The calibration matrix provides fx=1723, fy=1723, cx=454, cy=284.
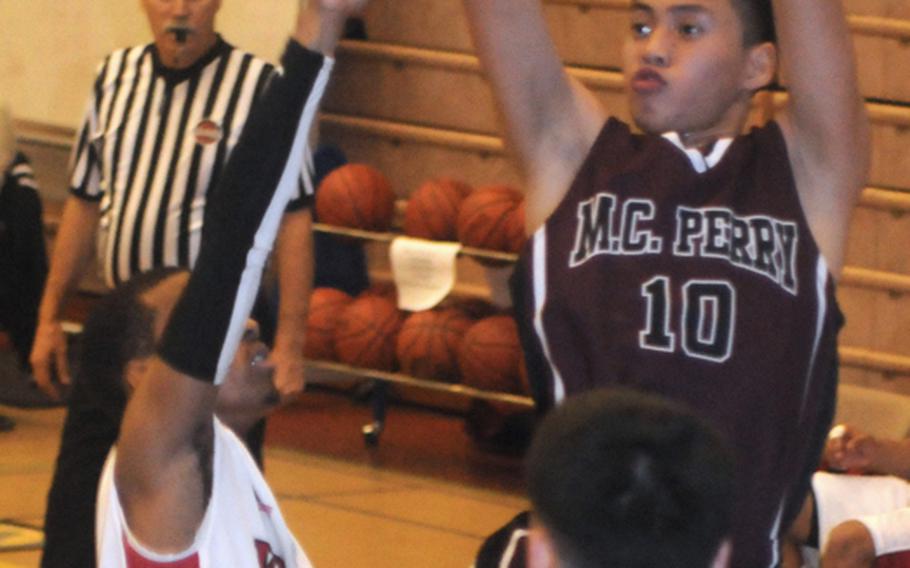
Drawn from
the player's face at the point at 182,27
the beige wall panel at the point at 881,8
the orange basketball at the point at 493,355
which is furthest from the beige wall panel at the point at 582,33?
the player's face at the point at 182,27

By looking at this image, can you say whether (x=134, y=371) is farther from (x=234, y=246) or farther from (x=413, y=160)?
(x=413, y=160)

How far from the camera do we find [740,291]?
2.03 meters

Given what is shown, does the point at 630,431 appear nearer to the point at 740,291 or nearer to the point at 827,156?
the point at 740,291

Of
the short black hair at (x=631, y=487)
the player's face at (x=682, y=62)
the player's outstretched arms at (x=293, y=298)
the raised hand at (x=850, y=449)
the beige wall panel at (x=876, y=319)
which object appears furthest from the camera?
the beige wall panel at (x=876, y=319)

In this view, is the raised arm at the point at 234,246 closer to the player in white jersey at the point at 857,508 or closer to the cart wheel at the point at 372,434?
the player in white jersey at the point at 857,508

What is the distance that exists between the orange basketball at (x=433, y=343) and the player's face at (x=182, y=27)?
177 centimetres

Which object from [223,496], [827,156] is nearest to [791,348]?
[827,156]

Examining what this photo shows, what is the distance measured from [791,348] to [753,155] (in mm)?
260

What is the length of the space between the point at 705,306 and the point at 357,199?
406cm

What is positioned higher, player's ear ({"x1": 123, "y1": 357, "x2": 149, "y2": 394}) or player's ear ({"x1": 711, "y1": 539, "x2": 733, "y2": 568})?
player's ear ({"x1": 711, "y1": 539, "x2": 733, "y2": 568})

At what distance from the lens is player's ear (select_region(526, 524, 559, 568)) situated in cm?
138

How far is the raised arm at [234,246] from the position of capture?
1678 millimetres

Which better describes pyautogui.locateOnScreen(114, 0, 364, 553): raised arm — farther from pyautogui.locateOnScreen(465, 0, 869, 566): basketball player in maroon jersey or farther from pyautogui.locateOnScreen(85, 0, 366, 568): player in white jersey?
pyautogui.locateOnScreen(465, 0, 869, 566): basketball player in maroon jersey

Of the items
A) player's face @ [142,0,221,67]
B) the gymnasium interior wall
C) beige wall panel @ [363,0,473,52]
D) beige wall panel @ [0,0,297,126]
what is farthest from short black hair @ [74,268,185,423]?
beige wall panel @ [0,0,297,126]
